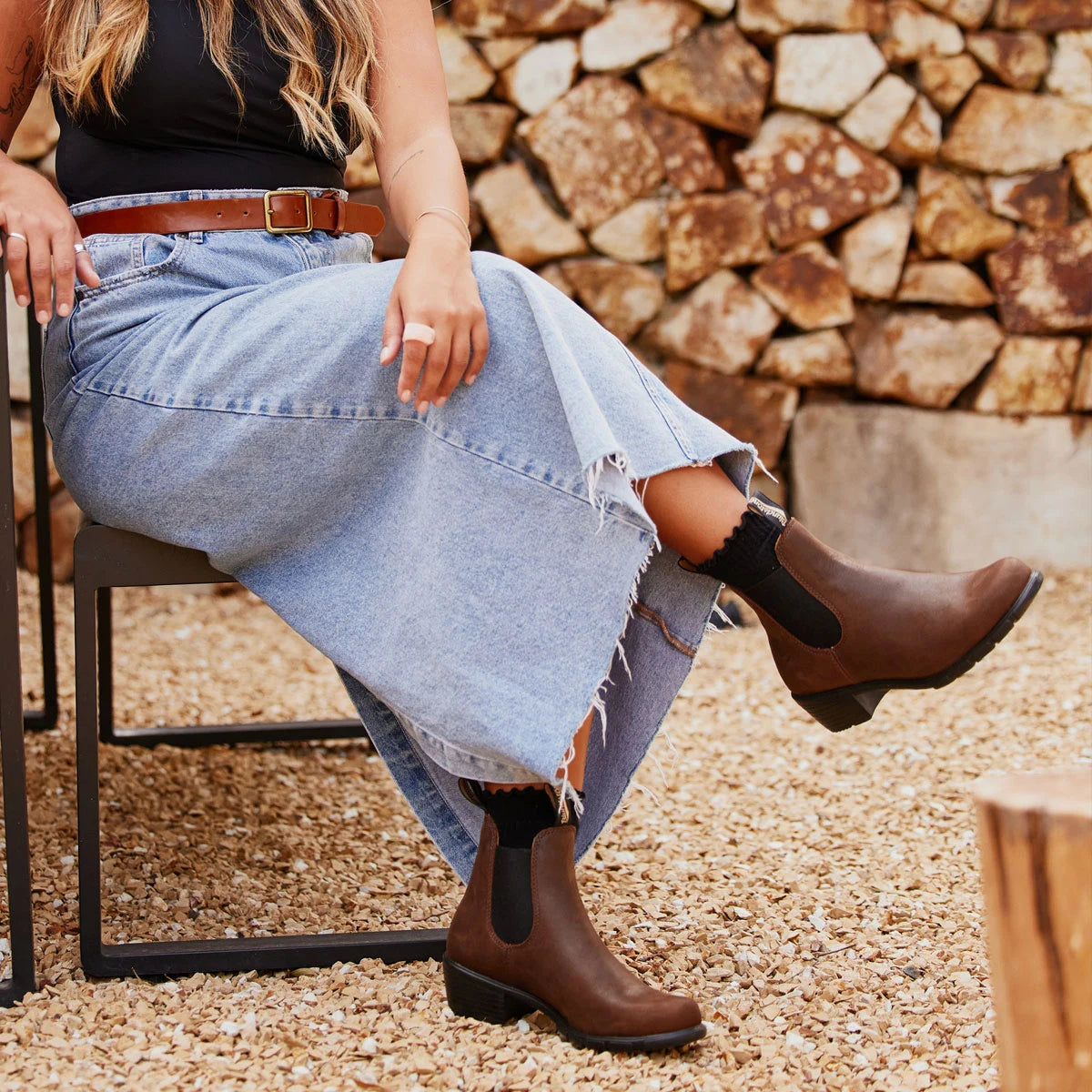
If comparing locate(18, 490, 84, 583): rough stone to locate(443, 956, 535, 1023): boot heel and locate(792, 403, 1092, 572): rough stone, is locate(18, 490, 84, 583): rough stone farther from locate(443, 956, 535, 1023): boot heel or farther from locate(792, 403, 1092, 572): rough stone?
locate(443, 956, 535, 1023): boot heel

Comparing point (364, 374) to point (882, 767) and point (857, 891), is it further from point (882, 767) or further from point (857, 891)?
point (882, 767)

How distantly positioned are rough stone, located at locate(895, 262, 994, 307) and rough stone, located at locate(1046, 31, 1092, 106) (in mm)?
440

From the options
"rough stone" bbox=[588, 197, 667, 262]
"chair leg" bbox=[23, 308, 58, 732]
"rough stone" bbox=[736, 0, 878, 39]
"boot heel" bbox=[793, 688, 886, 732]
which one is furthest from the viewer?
"rough stone" bbox=[588, 197, 667, 262]

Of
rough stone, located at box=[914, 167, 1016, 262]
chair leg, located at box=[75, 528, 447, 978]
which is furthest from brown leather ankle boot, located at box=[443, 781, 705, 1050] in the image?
rough stone, located at box=[914, 167, 1016, 262]

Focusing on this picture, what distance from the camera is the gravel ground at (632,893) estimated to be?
3.27 feet

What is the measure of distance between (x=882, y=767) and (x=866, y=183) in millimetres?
1530

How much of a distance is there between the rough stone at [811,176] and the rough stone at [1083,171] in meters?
0.41

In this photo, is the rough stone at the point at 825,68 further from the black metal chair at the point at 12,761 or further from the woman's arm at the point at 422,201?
the black metal chair at the point at 12,761

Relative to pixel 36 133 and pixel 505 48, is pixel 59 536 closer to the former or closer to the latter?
pixel 36 133

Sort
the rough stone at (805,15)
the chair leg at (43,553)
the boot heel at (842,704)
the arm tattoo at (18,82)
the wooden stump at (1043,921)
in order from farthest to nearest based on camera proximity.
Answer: the rough stone at (805,15), the chair leg at (43,553), the arm tattoo at (18,82), the boot heel at (842,704), the wooden stump at (1043,921)

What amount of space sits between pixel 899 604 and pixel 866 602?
0.03 meters

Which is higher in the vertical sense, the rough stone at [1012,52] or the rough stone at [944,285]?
the rough stone at [1012,52]

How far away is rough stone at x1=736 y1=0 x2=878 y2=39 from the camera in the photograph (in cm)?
270

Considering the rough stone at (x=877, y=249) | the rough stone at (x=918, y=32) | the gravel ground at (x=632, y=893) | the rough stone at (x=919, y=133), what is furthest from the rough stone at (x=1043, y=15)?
the gravel ground at (x=632, y=893)
